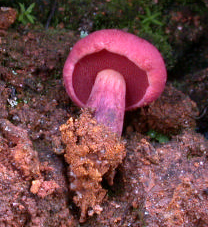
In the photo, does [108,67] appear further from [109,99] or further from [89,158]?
[89,158]

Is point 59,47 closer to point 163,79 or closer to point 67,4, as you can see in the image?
point 67,4

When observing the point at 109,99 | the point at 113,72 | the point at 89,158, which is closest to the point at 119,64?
the point at 113,72

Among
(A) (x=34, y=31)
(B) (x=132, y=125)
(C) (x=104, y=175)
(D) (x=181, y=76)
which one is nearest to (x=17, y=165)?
(C) (x=104, y=175)

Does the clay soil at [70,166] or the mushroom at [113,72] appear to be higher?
the mushroom at [113,72]

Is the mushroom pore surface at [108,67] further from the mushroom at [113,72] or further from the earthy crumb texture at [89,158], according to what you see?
the earthy crumb texture at [89,158]

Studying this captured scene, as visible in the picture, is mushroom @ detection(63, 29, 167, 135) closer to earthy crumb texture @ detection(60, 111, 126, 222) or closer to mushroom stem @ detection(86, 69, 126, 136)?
mushroom stem @ detection(86, 69, 126, 136)

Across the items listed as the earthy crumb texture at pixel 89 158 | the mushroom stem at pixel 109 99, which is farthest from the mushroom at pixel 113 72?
the earthy crumb texture at pixel 89 158

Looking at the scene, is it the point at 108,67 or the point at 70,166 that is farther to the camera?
the point at 108,67
